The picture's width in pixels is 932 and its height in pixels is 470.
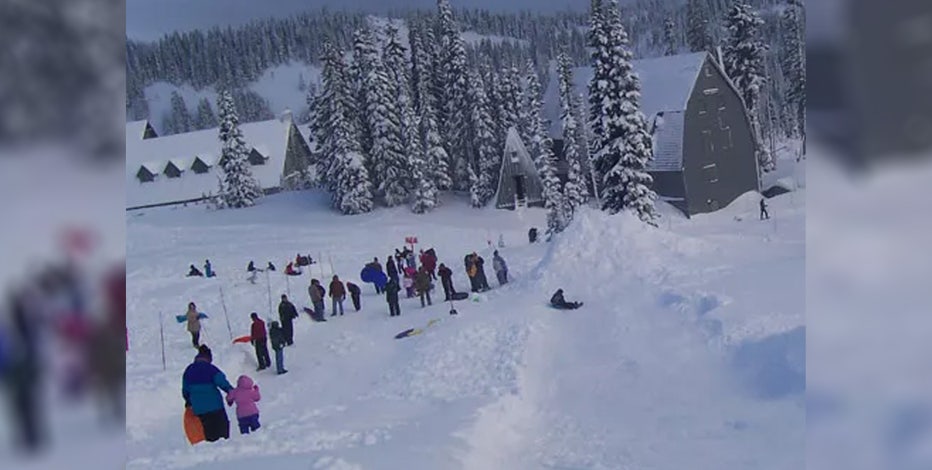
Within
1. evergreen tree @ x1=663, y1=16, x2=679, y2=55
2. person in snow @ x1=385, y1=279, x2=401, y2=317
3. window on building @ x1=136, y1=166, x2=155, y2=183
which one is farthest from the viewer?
person in snow @ x1=385, y1=279, x2=401, y2=317

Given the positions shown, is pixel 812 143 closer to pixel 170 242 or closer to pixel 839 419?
pixel 839 419

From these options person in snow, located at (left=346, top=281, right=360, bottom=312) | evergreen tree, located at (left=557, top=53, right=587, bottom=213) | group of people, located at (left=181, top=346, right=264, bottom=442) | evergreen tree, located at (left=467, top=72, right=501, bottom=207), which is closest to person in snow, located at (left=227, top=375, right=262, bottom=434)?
group of people, located at (left=181, top=346, right=264, bottom=442)

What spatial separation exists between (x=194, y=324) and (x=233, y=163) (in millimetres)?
634

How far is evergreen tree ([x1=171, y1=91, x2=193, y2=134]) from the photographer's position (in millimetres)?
3082

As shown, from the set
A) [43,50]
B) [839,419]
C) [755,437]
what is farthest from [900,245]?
[43,50]

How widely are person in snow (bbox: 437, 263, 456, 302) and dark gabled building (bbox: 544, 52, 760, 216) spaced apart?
728 millimetres

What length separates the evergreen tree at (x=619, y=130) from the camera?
10.2 ft

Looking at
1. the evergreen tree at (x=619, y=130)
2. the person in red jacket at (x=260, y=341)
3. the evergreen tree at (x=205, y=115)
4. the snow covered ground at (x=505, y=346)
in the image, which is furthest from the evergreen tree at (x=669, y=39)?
the person in red jacket at (x=260, y=341)

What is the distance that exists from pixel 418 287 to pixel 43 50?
2.02m

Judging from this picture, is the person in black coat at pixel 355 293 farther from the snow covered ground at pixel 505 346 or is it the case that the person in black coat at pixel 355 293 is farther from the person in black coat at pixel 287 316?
the person in black coat at pixel 287 316

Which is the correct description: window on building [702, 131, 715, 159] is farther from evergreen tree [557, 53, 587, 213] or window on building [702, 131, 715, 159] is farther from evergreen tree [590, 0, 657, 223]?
evergreen tree [557, 53, 587, 213]

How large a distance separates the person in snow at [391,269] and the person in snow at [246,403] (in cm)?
68

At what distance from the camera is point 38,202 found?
4.72 ft

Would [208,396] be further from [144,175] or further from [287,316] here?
[144,175]
